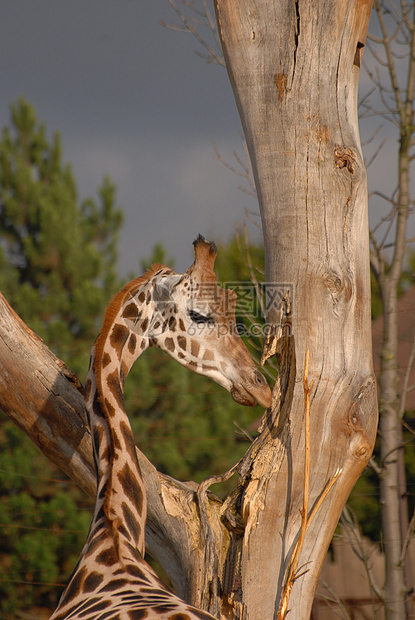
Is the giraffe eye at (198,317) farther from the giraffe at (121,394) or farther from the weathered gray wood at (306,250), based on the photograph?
the weathered gray wood at (306,250)

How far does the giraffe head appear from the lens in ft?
7.75

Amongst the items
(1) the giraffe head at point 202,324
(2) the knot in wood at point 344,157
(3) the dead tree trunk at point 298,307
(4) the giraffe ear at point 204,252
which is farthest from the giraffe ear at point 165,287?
(2) the knot in wood at point 344,157

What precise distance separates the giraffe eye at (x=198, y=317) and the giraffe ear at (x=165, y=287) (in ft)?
0.43

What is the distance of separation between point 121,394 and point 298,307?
2.36 feet

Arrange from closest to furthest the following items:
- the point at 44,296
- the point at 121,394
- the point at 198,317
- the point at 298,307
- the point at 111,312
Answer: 1. the point at 298,307
2. the point at 121,394
3. the point at 111,312
4. the point at 198,317
5. the point at 44,296

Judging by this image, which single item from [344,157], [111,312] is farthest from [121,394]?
[344,157]

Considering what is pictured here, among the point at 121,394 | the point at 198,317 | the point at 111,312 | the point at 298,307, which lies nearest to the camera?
the point at 298,307

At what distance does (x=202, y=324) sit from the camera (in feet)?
7.96

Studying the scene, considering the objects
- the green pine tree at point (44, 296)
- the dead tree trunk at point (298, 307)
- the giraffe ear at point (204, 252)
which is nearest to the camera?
the dead tree trunk at point (298, 307)

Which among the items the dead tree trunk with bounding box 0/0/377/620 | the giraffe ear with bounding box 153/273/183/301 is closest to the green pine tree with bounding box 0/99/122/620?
the giraffe ear with bounding box 153/273/183/301

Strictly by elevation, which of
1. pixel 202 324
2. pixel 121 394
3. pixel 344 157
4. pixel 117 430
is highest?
pixel 344 157

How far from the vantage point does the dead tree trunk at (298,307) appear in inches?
72.7

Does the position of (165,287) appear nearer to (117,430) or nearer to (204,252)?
(204,252)

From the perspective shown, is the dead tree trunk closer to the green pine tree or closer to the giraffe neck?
the giraffe neck
